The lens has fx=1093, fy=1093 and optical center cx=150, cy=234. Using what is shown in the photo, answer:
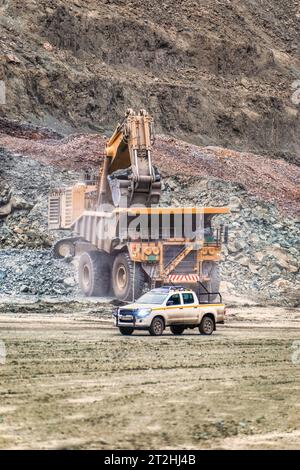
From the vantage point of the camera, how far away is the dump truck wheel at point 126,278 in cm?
3083

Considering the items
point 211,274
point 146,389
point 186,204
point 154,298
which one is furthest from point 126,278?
point 146,389

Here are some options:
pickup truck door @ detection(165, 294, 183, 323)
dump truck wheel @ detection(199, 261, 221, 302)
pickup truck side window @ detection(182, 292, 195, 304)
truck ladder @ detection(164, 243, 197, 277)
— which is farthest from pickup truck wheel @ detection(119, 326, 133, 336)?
dump truck wheel @ detection(199, 261, 221, 302)

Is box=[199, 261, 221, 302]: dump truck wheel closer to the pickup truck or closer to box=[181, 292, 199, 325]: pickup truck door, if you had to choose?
the pickup truck

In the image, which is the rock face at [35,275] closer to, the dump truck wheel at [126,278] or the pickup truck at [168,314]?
the dump truck wheel at [126,278]

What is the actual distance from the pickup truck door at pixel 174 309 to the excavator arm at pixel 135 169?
6863 millimetres

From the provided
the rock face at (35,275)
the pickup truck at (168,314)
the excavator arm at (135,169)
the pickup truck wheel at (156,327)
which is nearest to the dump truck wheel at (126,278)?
the excavator arm at (135,169)

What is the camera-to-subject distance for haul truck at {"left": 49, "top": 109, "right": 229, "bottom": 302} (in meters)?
30.9

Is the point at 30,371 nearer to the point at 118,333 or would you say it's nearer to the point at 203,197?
the point at 118,333

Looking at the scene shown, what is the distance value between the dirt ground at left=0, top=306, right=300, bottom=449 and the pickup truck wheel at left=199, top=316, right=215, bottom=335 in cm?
24

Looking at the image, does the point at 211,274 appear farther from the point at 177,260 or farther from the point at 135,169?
the point at 135,169

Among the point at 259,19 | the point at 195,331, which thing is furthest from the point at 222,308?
the point at 259,19

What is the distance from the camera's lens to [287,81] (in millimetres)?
79688

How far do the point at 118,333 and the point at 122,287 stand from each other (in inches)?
246

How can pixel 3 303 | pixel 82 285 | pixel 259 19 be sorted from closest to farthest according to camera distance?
1. pixel 3 303
2. pixel 82 285
3. pixel 259 19
